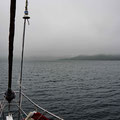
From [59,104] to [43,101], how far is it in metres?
3.94

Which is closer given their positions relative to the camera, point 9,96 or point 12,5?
point 12,5

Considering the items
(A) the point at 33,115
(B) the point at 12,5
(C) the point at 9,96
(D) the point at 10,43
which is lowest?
(A) the point at 33,115

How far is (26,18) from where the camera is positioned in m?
5.86

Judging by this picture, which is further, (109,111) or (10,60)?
(109,111)

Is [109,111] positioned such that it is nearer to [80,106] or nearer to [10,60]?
[80,106]

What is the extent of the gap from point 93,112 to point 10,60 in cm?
2085

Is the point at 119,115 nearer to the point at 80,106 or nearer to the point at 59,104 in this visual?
the point at 80,106

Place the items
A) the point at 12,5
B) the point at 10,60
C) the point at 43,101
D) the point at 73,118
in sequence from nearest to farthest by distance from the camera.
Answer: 1. the point at 12,5
2. the point at 10,60
3. the point at 73,118
4. the point at 43,101

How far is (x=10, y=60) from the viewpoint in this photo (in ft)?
18.1

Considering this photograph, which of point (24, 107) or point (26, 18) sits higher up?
point (26, 18)

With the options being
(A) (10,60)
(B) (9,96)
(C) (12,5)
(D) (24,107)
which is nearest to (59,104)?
(D) (24,107)

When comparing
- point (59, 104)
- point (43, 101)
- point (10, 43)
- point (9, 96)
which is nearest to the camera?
point (10, 43)

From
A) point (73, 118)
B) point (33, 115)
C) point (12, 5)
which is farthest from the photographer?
point (73, 118)

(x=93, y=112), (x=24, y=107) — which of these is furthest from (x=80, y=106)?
(x=24, y=107)
